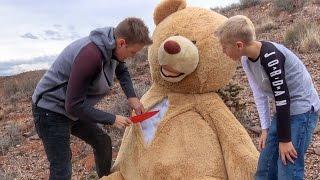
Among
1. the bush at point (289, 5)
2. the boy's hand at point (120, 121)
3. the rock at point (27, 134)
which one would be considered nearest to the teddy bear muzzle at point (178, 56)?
the boy's hand at point (120, 121)

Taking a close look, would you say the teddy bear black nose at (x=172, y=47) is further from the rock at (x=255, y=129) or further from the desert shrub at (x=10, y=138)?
the desert shrub at (x=10, y=138)

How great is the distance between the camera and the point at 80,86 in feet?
10.3

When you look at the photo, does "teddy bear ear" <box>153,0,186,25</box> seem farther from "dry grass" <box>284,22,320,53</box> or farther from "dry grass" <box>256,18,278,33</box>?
"dry grass" <box>256,18,278,33</box>

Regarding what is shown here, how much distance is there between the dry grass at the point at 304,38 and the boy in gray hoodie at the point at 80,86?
4.61 m

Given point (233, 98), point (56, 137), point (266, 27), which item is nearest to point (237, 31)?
point (56, 137)

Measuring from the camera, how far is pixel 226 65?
12.0 feet

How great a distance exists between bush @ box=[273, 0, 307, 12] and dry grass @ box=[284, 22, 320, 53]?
2.94 meters

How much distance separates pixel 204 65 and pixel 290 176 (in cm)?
99

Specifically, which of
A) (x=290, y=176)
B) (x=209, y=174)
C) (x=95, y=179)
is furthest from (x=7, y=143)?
(x=290, y=176)

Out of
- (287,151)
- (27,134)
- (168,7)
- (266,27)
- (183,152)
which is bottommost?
(27,134)

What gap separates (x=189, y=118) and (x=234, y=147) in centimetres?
36

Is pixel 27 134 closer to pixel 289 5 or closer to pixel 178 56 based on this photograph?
pixel 178 56

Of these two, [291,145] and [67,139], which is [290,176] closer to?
[291,145]

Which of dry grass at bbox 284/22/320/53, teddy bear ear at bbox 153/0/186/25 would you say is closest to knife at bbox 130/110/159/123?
teddy bear ear at bbox 153/0/186/25
